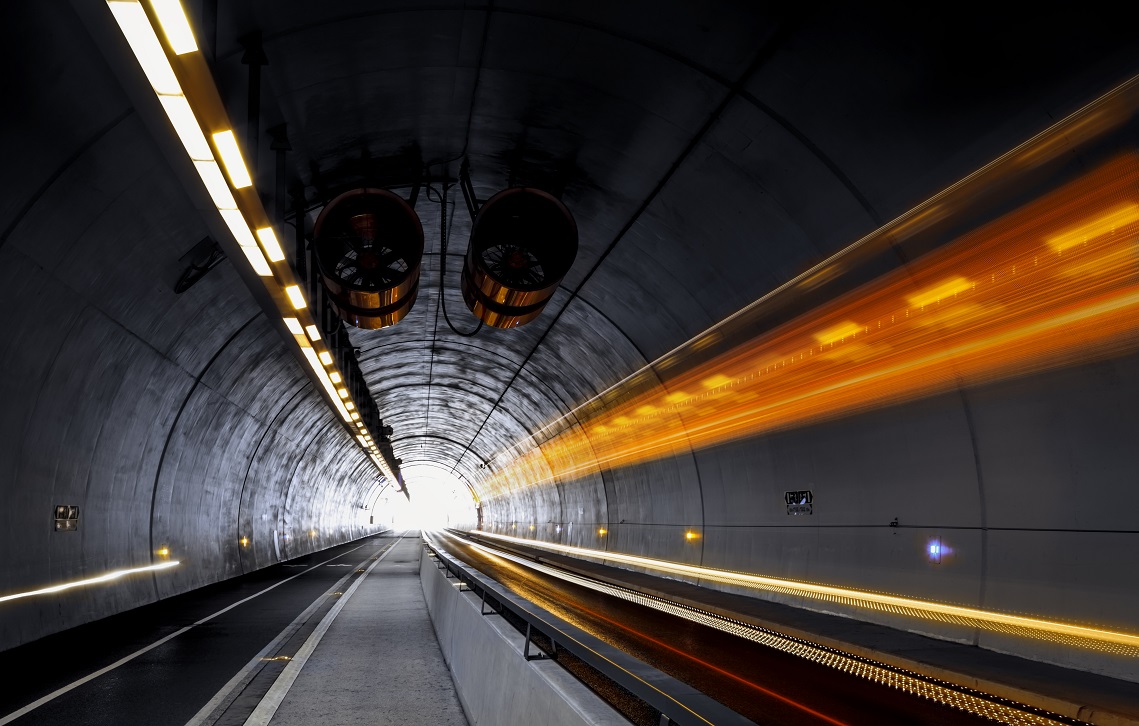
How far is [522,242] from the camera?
12.1 meters

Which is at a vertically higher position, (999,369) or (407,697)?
(999,369)

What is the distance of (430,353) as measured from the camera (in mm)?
26969

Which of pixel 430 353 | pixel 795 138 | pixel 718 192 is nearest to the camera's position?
pixel 795 138

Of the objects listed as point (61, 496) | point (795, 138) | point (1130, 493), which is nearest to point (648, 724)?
point (1130, 493)

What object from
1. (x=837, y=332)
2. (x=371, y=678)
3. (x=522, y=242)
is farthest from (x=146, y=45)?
(x=837, y=332)

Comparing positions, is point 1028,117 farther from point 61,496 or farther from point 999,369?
point 61,496

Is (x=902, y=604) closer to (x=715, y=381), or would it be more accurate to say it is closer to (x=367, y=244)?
(x=715, y=381)

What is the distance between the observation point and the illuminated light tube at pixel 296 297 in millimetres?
10676

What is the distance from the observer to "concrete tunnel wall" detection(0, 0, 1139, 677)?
8.05m

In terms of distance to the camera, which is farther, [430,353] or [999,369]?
[430,353]

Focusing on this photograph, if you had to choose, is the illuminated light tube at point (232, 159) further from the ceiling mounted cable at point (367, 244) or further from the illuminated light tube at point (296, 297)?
the ceiling mounted cable at point (367, 244)

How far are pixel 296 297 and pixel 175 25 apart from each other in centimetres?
595

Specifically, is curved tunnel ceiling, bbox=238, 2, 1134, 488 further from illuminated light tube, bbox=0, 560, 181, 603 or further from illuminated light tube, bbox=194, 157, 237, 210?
illuminated light tube, bbox=0, 560, 181, 603

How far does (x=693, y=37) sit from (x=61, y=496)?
1150cm
